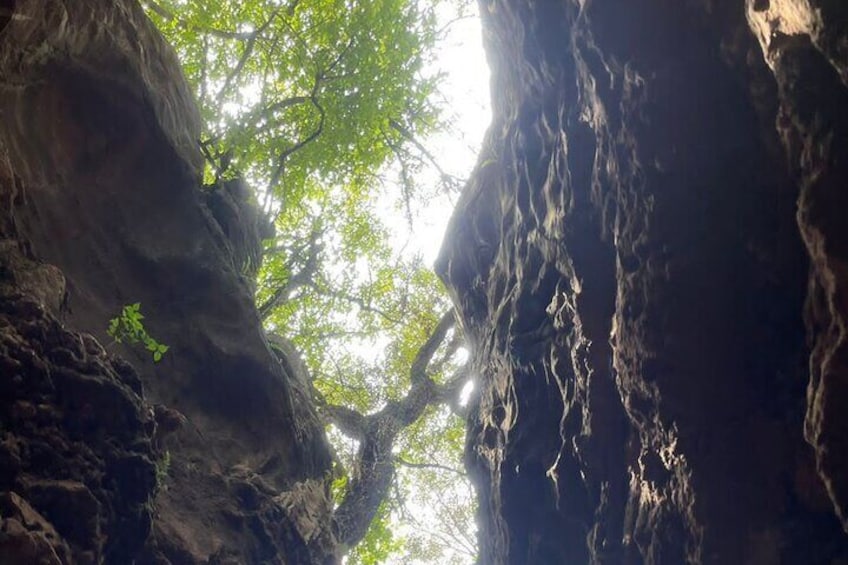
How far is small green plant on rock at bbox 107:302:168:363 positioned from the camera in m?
5.97

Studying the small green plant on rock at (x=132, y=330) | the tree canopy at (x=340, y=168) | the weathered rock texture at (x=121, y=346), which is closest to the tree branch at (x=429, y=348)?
the tree canopy at (x=340, y=168)

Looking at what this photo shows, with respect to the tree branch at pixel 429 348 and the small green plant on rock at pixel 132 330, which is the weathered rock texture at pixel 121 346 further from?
the tree branch at pixel 429 348

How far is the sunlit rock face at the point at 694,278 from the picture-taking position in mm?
4840

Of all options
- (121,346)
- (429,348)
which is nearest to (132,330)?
(121,346)

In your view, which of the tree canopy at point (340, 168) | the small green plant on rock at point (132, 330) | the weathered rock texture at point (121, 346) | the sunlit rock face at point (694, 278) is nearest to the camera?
the weathered rock texture at point (121, 346)

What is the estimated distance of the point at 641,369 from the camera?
6.23 meters

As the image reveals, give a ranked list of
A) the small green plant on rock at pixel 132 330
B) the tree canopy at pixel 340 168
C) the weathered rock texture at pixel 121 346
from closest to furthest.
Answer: the weathered rock texture at pixel 121 346
the small green plant on rock at pixel 132 330
the tree canopy at pixel 340 168

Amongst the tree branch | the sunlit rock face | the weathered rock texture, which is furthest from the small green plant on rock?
the tree branch

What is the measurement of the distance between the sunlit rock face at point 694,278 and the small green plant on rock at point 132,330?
12.2 ft

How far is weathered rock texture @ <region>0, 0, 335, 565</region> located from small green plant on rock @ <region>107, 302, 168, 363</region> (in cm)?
14

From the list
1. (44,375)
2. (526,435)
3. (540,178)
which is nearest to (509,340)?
(526,435)

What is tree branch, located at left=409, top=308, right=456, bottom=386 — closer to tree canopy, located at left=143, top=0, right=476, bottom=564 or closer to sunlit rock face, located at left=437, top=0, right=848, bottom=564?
tree canopy, located at left=143, top=0, right=476, bottom=564

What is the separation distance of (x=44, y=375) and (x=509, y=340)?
528 cm

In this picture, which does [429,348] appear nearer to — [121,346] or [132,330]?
[121,346]
